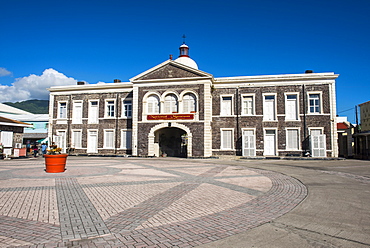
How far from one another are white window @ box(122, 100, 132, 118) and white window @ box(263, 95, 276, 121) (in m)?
14.4

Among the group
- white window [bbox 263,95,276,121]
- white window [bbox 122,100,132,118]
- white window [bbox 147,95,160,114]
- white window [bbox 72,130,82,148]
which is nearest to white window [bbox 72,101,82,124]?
white window [bbox 72,130,82,148]

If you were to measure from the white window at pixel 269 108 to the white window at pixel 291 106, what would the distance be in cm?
122

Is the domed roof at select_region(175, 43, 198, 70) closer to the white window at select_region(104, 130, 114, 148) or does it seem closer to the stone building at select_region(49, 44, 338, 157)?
the stone building at select_region(49, 44, 338, 157)

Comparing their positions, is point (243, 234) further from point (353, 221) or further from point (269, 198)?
point (269, 198)

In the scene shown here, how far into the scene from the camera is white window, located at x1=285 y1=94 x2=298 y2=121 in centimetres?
2595

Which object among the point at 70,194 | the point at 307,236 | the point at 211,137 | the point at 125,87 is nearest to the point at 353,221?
the point at 307,236

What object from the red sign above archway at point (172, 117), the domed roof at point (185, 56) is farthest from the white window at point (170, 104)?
the domed roof at point (185, 56)

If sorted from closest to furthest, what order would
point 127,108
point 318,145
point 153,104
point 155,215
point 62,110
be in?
1. point 155,215
2. point 318,145
3. point 153,104
4. point 127,108
5. point 62,110

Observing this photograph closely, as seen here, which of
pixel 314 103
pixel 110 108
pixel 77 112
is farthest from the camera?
pixel 77 112

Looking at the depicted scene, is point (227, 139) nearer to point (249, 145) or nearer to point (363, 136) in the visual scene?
point (249, 145)

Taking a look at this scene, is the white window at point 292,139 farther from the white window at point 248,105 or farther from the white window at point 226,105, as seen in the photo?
the white window at point 226,105

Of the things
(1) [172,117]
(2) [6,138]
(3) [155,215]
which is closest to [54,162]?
(3) [155,215]

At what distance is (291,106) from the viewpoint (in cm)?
2614

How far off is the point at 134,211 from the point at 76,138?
2693 cm
